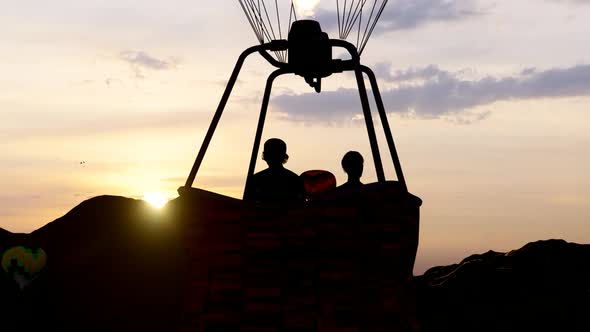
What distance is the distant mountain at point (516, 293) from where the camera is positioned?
1364 cm

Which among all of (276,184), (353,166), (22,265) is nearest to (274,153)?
(276,184)

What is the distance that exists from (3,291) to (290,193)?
57.3 ft

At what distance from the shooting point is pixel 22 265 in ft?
82.0

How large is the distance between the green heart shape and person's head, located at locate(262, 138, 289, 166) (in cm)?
1783

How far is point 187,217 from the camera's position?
19.2 ft

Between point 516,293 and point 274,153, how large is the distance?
27.0 feet

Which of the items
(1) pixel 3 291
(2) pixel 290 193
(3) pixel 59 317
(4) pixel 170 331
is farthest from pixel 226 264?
(1) pixel 3 291

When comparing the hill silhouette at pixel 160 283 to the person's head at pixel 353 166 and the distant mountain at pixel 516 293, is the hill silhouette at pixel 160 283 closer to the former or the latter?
the distant mountain at pixel 516 293

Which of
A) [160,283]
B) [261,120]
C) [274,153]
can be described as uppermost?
[160,283]

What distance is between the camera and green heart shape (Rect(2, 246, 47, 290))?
950 inches

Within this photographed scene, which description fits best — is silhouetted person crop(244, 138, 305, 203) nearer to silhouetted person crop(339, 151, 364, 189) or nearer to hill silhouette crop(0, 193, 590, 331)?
hill silhouette crop(0, 193, 590, 331)

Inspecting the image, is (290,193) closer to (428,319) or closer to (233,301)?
(233,301)

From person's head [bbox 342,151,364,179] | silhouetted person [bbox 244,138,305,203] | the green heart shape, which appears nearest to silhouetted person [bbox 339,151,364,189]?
person's head [bbox 342,151,364,179]

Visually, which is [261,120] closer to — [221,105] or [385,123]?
[385,123]
